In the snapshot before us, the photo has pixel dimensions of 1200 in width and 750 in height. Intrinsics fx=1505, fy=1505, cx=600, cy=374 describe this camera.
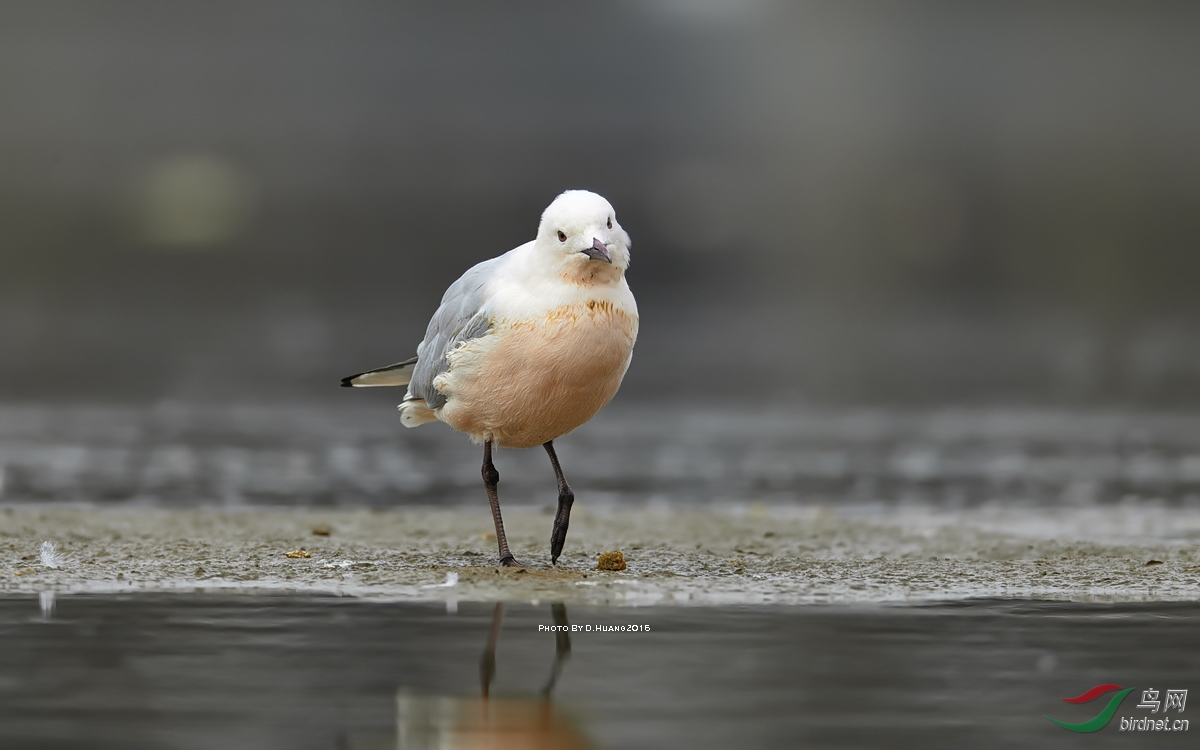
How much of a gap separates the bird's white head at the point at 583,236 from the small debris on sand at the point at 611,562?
136 cm

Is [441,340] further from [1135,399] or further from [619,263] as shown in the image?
[1135,399]

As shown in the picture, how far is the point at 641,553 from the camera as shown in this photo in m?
8.07

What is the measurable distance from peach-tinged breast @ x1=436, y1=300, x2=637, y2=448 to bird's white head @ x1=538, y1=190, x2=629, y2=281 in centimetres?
16

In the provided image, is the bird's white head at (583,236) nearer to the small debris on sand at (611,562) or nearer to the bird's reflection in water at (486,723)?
the small debris on sand at (611,562)

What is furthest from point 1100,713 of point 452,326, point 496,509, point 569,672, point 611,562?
point 452,326

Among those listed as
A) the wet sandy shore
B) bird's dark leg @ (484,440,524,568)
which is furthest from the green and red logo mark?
bird's dark leg @ (484,440,524,568)

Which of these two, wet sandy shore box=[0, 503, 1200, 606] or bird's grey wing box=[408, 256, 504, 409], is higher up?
bird's grey wing box=[408, 256, 504, 409]

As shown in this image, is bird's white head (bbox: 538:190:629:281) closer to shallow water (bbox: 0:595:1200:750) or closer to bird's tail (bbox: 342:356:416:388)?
bird's tail (bbox: 342:356:416:388)

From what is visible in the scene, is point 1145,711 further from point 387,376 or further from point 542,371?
point 387,376

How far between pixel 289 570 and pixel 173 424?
8603mm

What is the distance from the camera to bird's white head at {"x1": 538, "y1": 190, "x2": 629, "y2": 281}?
6.64 metres

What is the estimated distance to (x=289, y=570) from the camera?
272 inches

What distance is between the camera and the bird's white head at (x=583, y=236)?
664 centimetres

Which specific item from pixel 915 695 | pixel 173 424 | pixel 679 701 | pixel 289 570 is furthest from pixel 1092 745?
pixel 173 424
